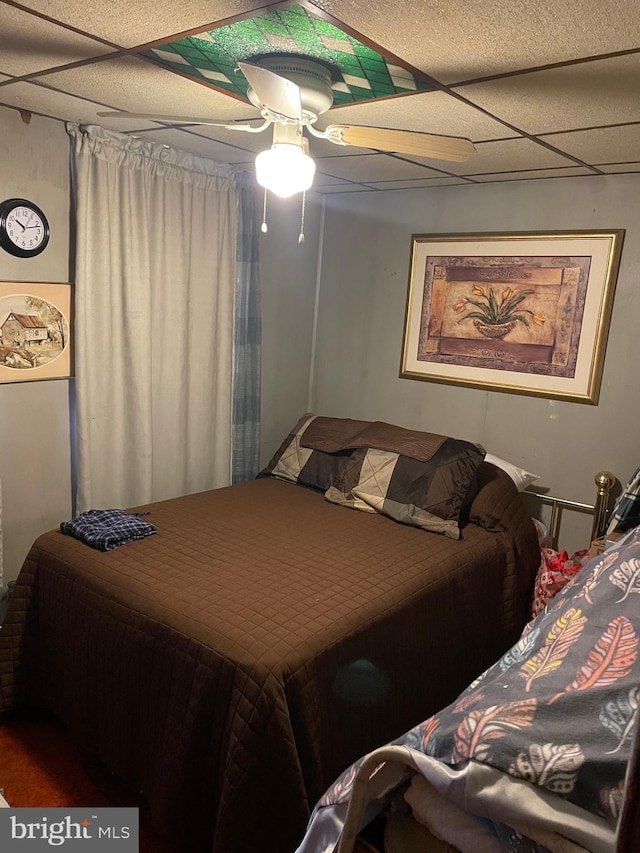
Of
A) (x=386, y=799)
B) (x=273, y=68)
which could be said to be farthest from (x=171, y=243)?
(x=386, y=799)

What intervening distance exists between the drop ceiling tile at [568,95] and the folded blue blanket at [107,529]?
6.34ft

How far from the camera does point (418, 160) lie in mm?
2768

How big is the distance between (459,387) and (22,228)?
2.31m

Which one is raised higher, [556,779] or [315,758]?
[556,779]

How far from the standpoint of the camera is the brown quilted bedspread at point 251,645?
1.69m

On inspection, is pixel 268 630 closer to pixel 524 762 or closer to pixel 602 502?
pixel 524 762

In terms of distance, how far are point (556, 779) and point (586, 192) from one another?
2.85 meters

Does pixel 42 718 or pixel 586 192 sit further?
pixel 586 192

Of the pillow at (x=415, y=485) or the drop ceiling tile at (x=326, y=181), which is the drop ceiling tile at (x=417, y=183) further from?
the pillow at (x=415, y=485)

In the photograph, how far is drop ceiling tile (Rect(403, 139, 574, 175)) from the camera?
243 centimetres

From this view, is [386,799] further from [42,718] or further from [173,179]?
[173,179]

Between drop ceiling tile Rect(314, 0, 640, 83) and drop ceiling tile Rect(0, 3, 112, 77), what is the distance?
0.75 metres

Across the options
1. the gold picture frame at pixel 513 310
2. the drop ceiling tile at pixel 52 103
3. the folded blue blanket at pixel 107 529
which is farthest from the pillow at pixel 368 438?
the drop ceiling tile at pixel 52 103

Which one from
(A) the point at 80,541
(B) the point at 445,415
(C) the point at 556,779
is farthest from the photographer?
(B) the point at 445,415
